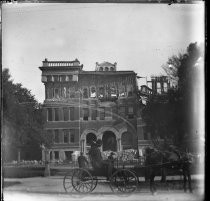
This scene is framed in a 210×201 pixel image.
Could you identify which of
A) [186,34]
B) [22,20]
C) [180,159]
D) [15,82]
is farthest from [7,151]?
[186,34]

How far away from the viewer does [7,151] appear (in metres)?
7.57

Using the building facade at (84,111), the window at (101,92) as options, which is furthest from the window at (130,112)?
the window at (101,92)

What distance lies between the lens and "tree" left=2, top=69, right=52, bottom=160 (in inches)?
297

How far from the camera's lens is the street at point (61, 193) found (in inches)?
296

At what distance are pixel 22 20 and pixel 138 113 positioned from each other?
226 cm

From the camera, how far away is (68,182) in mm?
7559

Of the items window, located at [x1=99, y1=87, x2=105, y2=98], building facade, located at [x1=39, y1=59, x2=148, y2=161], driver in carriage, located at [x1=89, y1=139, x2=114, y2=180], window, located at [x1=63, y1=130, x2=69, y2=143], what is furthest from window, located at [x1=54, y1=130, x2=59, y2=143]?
window, located at [x1=99, y1=87, x2=105, y2=98]

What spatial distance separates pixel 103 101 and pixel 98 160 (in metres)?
0.91

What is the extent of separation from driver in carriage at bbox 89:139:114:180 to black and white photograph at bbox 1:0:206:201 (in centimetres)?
2

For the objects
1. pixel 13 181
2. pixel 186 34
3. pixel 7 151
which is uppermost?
pixel 186 34

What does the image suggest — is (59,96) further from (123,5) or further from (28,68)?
(123,5)

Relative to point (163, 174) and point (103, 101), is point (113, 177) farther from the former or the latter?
point (103, 101)

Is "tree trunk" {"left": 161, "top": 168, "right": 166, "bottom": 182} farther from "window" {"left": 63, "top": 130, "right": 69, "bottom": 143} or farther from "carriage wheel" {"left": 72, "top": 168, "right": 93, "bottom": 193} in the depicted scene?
"window" {"left": 63, "top": 130, "right": 69, "bottom": 143}

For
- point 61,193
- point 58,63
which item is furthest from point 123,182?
point 58,63
